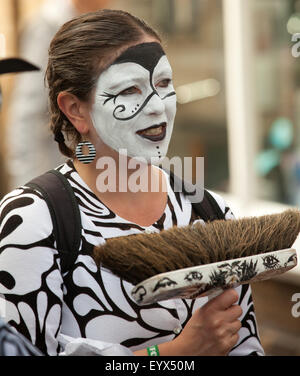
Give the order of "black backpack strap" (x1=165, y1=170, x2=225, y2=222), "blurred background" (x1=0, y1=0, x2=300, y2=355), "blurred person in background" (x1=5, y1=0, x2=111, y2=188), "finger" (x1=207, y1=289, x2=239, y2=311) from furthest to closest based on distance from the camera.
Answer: "blurred background" (x1=0, y1=0, x2=300, y2=355) < "blurred person in background" (x1=5, y1=0, x2=111, y2=188) < "black backpack strap" (x1=165, y1=170, x2=225, y2=222) < "finger" (x1=207, y1=289, x2=239, y2=311)

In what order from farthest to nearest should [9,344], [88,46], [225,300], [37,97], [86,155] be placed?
[37,97] < [86,155] < [88,46] < [225,300] < [9,344]

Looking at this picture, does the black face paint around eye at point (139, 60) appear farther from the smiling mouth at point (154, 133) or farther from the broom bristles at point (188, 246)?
the broom bristles at point (188, 246)

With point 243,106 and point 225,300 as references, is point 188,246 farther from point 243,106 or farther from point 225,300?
point 243,106

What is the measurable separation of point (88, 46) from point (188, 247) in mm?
601

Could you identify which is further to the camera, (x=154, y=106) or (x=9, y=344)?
(x=154, y=106)

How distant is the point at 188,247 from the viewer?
6.17ft

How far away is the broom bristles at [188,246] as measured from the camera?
1.86m

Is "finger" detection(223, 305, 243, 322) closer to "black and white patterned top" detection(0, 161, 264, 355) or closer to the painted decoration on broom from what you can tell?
the painted decoration on broom

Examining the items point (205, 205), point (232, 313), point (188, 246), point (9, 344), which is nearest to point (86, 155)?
point (205, 205)

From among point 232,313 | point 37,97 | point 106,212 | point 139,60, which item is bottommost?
point 232,313

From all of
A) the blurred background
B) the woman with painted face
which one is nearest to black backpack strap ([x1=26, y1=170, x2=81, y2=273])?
the woman with painted face

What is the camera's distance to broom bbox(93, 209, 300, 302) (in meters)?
1.86

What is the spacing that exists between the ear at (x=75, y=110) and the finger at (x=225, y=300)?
0.58 metres

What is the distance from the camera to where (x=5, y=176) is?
613 cm
